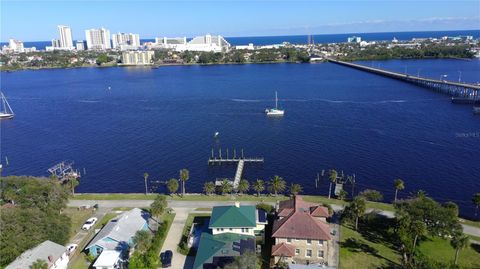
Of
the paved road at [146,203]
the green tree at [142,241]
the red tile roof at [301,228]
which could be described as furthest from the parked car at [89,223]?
the red tile roof at [301,228]

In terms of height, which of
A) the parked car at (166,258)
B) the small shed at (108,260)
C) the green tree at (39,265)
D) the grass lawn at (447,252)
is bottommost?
the grass lawn at (447,252)

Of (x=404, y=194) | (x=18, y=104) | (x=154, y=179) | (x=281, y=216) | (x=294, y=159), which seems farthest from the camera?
(x=18, y=104)

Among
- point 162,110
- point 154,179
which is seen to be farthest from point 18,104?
point 154,179

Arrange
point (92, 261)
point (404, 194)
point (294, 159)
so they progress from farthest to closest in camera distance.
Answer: point (294, 159), point (404, 194), point (92, 261)

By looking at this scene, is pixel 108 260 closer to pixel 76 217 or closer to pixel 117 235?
pixel 117 235

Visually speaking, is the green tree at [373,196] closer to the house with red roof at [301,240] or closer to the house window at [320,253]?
the house with red roof at [301,240]

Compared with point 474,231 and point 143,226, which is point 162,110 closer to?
point 143,226
